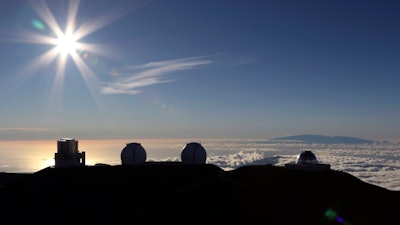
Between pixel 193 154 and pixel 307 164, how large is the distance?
14.2 m

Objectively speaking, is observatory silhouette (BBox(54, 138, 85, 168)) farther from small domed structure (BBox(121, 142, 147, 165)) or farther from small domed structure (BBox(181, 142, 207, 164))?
small domed structure (BBox(181, 142, 207, 164))

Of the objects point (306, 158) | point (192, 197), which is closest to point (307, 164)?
point (306, 158)

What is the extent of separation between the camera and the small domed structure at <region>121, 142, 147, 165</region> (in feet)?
159

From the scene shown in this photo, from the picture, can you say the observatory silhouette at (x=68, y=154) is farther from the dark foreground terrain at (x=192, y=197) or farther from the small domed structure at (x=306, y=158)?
the small domed structure at (x=306, y=158)

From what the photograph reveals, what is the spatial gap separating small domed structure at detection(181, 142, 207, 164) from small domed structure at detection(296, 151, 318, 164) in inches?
478

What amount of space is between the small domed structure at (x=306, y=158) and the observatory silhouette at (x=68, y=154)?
29151 millimetres

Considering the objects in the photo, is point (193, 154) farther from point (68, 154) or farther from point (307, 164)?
point (68, 154)

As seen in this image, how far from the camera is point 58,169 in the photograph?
1795 inches

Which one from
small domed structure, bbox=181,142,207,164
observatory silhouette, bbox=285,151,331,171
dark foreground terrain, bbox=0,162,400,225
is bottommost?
dark foreground terrain, bbox=0,162,400,225

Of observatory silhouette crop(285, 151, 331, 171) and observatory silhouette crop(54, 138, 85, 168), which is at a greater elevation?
observatory silhouette crop(54, 138, 85, 168)

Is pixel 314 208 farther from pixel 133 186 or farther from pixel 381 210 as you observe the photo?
pixel 133 186

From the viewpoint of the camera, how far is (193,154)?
155 feet

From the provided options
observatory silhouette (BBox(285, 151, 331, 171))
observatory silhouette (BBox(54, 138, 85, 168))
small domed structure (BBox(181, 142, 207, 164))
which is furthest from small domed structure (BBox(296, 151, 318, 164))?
observatory silhouette (BBox(54, 138, 85, 168))

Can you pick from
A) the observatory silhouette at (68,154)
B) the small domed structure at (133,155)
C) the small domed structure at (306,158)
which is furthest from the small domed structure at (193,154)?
the observatory silhouette at (68,154)
